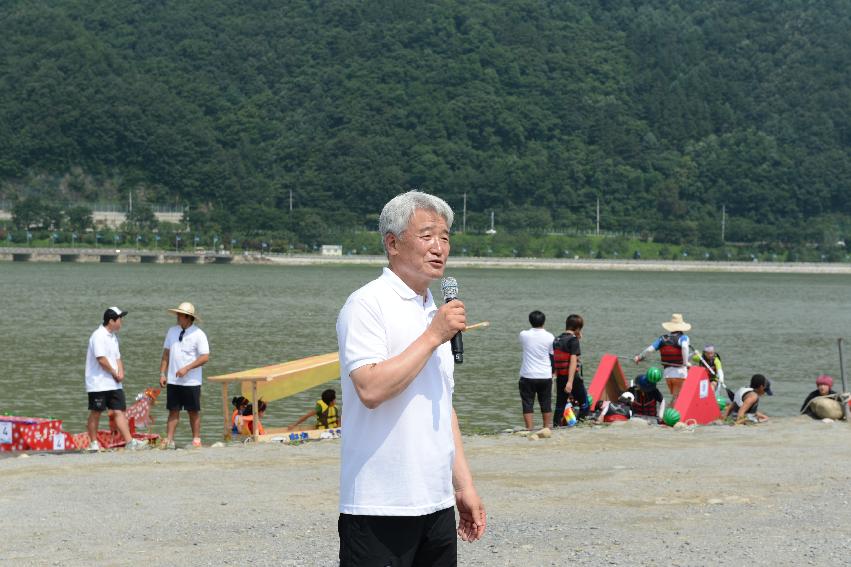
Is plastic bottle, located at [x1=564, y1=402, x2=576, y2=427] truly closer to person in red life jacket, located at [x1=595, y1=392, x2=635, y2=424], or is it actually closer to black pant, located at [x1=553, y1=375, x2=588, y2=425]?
black pant, located at [x1=553, y1=375, x2=588, y2=425]

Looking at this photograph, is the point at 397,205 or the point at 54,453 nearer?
the point at 397,205

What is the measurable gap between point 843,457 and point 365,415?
886cm

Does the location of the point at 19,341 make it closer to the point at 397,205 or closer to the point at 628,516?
the point at 628,516

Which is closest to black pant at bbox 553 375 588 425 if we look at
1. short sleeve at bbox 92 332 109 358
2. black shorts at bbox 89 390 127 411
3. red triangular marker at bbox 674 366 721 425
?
red triangular marker at bbox 674 366 721 425

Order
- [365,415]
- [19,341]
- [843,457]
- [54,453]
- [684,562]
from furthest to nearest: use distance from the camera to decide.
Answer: [19,341] < [54,453] < [843,457] < [684,562] < [365,415]

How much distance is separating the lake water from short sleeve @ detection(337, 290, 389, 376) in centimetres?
1273

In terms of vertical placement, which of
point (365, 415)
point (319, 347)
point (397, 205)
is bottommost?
point (319, 347)

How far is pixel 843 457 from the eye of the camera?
12.0 metres

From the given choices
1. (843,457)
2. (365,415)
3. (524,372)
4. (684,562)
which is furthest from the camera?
(524,372)

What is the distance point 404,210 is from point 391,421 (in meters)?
0.74

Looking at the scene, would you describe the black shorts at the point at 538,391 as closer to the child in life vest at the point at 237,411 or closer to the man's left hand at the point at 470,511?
the child in life vest at the point at 237,411

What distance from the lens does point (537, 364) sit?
46.6ft

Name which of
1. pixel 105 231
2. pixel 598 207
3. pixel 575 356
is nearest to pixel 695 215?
pixel 598 207

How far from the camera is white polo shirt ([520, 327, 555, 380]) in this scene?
13992 mm
